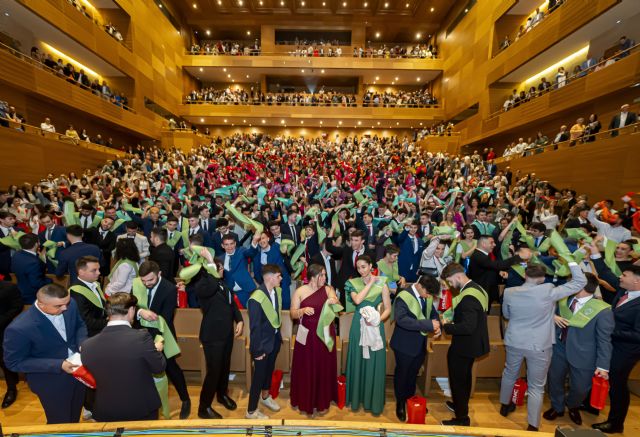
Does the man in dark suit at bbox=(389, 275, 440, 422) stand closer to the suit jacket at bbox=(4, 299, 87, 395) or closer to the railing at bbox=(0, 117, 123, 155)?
the suit jacket at bbox=(4, 299, 87, 395)

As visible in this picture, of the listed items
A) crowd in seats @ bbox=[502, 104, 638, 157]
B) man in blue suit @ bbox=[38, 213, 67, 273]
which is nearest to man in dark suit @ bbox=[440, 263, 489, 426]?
man in blue suit @ bbox=[38, 213, 67, 273]

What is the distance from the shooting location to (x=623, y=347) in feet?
10.7

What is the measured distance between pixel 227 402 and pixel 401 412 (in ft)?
6.23

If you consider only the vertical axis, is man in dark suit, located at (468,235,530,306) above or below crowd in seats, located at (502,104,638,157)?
below

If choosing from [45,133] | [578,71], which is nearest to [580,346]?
[578,71]

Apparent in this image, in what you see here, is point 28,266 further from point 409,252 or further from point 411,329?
point 409,252

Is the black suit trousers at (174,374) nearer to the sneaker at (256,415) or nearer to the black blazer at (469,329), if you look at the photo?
the sneaker at (256,415)

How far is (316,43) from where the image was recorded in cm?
3036

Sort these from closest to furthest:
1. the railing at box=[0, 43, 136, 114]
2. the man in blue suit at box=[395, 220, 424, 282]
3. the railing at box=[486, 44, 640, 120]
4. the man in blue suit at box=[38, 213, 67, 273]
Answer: the man in blue suit at box=[38, 213, 67, 273] → the man in blue suit at box=[395, 220, 424, 282] → the railing at box=[486, 44, 640, 120] → the railing at box=[0, 43, 136, 114]

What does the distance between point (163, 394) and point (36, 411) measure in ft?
5.52

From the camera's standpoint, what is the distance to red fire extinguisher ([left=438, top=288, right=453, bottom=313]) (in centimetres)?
400

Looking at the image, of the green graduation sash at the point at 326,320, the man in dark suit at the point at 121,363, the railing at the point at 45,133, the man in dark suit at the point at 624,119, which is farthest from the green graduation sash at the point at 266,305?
the railing at the point at 45,133

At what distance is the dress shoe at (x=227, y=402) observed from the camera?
11.9 feet

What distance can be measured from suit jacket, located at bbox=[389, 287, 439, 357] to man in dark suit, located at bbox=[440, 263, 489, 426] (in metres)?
0.26
